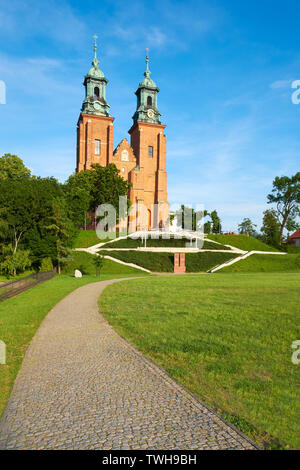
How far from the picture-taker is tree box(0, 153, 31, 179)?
45312 millimetres

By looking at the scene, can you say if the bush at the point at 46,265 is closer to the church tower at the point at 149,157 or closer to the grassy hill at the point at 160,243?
the grassy hill at the point at 160,243

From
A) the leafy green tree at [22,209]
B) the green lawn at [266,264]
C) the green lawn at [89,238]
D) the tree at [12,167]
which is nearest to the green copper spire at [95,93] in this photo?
the tree at [12,167]

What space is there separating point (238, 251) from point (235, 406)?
43151 mm

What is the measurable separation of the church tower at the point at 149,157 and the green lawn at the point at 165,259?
20.9 m

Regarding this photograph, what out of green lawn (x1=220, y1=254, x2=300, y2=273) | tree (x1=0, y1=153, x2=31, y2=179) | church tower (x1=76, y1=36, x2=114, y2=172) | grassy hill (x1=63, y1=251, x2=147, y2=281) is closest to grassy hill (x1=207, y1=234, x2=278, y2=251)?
green lawn (x1=220, y1=254, x2=300, y2=273)

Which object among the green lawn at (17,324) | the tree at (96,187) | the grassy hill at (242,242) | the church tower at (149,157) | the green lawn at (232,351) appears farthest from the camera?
the church tower at (149,157)

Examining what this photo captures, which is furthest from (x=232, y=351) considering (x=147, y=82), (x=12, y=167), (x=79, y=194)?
(x=147, y=82)

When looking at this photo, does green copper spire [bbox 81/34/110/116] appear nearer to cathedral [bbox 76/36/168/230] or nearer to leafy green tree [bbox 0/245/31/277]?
cathedral [bbox 76/36/168/230]

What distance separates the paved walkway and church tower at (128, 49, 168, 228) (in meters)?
55.1

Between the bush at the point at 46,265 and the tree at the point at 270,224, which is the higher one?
the tree at the point at 270,224

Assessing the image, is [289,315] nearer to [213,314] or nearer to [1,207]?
[213,314]

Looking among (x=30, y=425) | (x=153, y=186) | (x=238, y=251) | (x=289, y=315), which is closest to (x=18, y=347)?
(x=30, y=425)

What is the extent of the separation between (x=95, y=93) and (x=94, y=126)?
26.4 feet

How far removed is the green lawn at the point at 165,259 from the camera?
126ft
